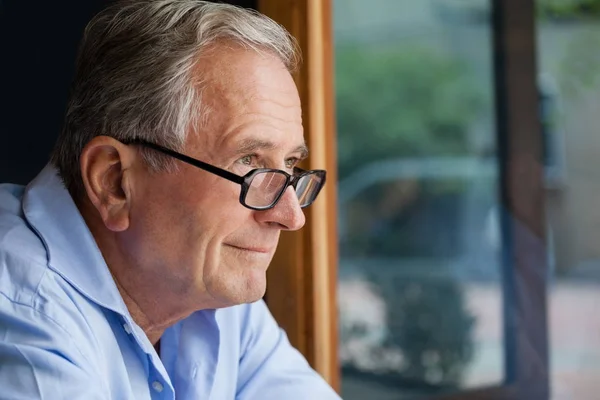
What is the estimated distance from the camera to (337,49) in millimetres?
2947

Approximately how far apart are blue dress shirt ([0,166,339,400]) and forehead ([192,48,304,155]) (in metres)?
0.31

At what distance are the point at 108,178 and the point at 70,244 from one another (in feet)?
0.46

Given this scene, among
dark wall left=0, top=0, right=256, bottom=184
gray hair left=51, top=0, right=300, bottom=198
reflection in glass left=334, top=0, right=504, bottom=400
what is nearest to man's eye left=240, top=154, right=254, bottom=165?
gray hair left=51, top=0, right=300, bottom=198

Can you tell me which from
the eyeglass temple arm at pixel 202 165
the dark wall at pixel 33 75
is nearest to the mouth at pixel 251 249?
the eyeglass temple arm at pixel 202 165

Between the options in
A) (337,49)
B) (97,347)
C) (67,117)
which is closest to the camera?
(97,347)

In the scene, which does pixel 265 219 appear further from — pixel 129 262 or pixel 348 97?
pixel 348 97

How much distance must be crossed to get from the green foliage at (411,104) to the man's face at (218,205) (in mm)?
1428

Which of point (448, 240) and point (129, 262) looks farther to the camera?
point (448, 240)

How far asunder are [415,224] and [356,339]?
458 millimetres

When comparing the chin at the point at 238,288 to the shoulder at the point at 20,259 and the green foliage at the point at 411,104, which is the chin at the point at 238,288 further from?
the green foliage at the point at 411,104

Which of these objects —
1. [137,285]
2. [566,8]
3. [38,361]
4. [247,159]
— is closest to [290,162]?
[247,159]

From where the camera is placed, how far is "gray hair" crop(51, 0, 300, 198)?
1.64 meters

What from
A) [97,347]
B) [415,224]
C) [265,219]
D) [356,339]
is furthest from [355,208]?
[97,347]

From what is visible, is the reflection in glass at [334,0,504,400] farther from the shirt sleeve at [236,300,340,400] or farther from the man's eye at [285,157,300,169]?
the man's eye at [285,157,300,169]
